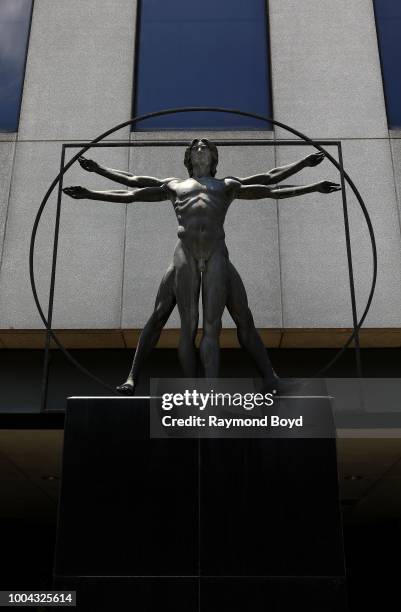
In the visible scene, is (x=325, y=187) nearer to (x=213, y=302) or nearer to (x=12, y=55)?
(x=213, y=302)

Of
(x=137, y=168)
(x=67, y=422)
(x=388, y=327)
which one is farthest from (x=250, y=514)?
(x=137, y=168)

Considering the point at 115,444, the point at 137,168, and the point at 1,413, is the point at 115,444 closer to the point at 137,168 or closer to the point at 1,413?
the point at 1,413

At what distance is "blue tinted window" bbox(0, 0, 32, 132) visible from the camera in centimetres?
1230

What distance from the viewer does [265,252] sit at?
11266mm

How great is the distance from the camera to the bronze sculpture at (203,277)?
737 cm

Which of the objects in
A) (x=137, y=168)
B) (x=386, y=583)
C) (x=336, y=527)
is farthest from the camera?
(x=386, y=583)

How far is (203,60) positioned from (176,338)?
5382 mm

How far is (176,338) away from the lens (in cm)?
1084

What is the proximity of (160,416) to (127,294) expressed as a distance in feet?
15.3

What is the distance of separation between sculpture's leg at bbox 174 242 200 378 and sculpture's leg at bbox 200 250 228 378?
0.10 meters

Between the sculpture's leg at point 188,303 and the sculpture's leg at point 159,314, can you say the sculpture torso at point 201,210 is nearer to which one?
the sculpture's leg at point 188,303

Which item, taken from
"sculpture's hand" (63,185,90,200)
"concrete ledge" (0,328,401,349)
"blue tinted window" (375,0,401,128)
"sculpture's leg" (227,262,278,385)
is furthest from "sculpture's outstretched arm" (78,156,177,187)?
"blue tinted window" (375,0,401,128)

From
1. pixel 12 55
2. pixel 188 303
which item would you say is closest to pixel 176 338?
pixel 188 303

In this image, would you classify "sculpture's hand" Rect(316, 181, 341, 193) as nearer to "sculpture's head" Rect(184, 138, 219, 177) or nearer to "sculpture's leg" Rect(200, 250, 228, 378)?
"sculpture's head" Rect(184, 138, 219, 177)
